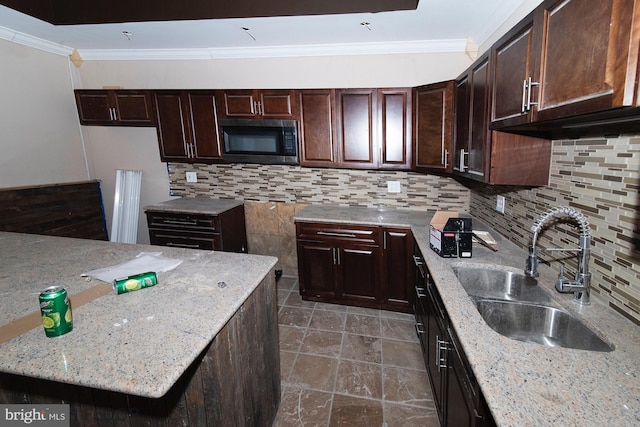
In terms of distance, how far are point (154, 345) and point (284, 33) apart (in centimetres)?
267

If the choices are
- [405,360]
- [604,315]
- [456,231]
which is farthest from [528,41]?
[405,360]

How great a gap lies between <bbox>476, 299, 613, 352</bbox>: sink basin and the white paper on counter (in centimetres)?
163

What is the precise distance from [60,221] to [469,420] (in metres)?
4.16

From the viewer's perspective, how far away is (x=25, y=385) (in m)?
1.29

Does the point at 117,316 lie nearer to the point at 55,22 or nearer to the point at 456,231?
the point at 456,231

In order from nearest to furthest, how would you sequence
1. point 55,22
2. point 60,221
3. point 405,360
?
point 405,360
point 55,22
point 60,221

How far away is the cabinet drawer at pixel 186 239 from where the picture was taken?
3160mm

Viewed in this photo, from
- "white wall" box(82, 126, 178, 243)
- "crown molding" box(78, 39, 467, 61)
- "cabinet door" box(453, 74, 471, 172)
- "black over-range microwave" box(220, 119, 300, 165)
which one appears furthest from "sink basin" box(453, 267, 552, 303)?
"white wall" box(82, 126, 178, 243)

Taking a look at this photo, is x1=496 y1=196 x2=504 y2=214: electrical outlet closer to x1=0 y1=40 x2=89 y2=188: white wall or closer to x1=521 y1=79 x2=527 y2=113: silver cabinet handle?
x1=521 y1=79 x2=527 y2=113: silver cabinet handle

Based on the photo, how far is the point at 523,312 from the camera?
1392 millimetres

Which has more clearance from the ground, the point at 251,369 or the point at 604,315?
the point at 604,315

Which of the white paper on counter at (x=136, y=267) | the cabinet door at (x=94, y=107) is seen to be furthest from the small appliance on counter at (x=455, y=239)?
the cabinet door at (x=94, y=107)

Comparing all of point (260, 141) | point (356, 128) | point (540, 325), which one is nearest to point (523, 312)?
point (540, 325)

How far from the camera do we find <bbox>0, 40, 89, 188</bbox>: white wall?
9.77 feet
